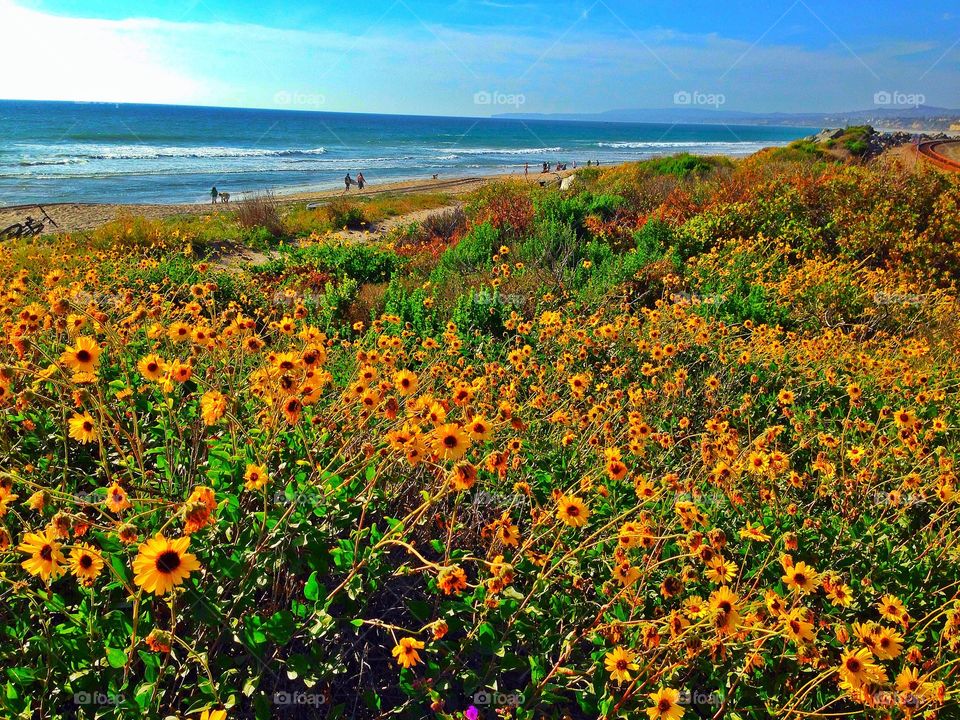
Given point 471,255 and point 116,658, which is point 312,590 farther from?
point 471,255

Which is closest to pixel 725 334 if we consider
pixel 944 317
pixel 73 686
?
pixel 944 317

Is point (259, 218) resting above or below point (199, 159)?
below

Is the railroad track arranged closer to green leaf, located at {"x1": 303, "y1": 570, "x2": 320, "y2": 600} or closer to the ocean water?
green leaf, located at {"x1": 303, "y1": 570, "x2": 320, "y2": 600}

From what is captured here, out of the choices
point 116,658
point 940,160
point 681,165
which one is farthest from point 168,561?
point 940,160

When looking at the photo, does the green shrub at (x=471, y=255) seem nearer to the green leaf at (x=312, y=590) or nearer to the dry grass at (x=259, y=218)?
the green leaf at (x=312, y=590)

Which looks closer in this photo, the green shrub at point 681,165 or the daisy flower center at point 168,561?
the daisy flower center at point 168,561

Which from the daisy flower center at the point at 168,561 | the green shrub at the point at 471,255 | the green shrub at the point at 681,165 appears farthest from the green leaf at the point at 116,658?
the green shrub at the point at 681,165

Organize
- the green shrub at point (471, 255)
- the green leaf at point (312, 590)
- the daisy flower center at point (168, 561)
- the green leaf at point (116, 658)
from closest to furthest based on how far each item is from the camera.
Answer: the daisy flower center at point (168, 561), the green leaf at point (116, 658), the green leaf at point (312, 590), the green shrub at point (471, 255)

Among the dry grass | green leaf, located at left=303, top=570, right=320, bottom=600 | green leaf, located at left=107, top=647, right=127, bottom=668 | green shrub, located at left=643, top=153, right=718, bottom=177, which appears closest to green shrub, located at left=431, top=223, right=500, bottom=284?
green leaf, located at left=303, top=570, right=320, bottom=600

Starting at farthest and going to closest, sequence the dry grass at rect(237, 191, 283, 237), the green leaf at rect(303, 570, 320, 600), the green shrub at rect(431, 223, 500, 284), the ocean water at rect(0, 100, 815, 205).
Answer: the ocean water at rect(0, 100, 815, 205) < the dry grass at rect(237, 191, 283, 237) < the green shrub at rect(431, 223, 500, 284) < the green leaf at rect(303, 570, 320, 600)

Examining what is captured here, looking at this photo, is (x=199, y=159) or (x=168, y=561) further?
(x=199, y=159)

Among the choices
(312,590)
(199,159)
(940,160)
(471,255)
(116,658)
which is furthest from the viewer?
(199,159)

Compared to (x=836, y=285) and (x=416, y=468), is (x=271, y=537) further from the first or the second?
(x=836, y=285)

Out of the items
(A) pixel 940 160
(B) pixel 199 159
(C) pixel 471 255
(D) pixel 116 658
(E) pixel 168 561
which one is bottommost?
(D) pixel 116 658
